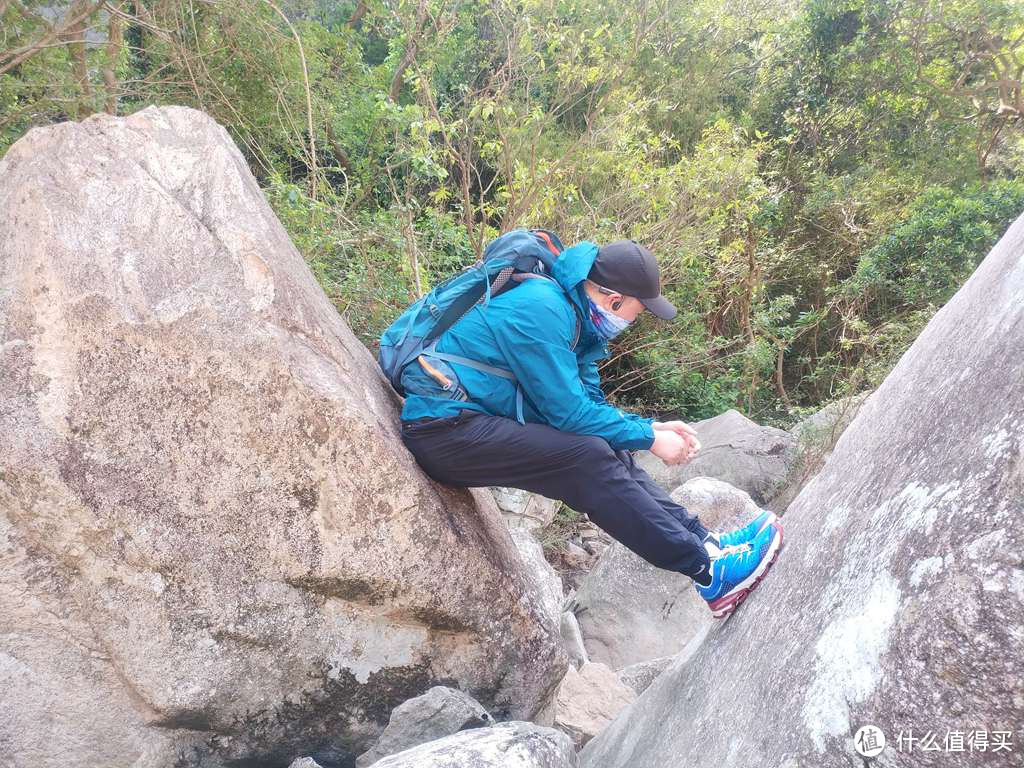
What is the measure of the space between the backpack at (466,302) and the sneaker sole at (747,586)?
1069 millimetres

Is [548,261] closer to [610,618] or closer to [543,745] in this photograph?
[543,745]

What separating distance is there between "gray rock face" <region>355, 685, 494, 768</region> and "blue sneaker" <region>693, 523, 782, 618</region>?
3.47 feet

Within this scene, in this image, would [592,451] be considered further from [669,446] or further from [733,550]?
[733,550]

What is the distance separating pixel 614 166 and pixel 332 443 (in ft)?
25.8

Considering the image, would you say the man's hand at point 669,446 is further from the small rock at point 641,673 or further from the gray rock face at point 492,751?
the small rock at point 641,673

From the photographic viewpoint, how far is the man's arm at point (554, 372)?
3084mm

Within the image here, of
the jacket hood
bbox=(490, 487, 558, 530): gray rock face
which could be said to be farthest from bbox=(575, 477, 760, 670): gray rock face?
the jacket hood

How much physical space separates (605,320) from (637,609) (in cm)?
307

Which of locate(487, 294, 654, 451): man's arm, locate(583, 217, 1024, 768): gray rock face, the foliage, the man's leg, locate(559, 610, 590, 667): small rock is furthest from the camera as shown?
the foliage

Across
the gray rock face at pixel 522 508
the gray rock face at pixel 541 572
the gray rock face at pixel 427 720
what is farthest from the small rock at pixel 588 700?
the gray rock face at pixel 522 508

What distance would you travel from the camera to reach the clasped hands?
3236mm

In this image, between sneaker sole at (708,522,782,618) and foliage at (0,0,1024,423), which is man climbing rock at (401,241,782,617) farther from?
foliage at (0,0,1024,423)

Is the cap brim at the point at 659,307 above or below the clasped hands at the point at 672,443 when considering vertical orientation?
above

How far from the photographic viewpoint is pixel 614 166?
1024 centimetres
